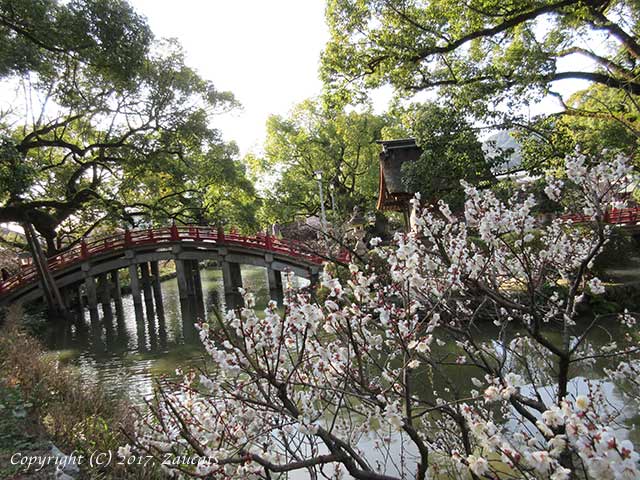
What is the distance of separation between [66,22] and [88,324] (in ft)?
37.1

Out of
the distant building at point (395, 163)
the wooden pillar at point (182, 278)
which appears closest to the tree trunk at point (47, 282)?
the wooden pillar at point (182, 278)

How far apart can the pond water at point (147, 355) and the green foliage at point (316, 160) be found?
7.11m

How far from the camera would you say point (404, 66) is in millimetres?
9664

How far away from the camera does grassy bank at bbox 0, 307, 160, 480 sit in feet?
12.0

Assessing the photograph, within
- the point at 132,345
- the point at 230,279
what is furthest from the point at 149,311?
the point at 132,345

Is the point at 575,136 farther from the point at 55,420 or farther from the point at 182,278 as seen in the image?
the point at 182,278

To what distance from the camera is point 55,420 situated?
14.4ft

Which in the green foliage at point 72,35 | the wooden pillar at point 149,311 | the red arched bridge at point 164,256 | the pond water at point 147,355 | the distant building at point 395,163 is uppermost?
the green foliage at point 72,35

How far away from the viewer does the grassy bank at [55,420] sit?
3.64 meters

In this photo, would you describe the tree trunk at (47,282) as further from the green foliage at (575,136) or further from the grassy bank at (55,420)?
the green foliage at (575,136)

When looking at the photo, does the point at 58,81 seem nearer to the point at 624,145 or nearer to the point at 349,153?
the point at 349,153

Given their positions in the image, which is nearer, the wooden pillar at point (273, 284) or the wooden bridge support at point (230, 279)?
the wooden pillar at point (273, 284)

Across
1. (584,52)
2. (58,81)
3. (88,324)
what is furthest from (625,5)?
(88,324)

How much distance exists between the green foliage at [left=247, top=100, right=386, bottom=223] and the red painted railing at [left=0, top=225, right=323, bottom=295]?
4418 mm
